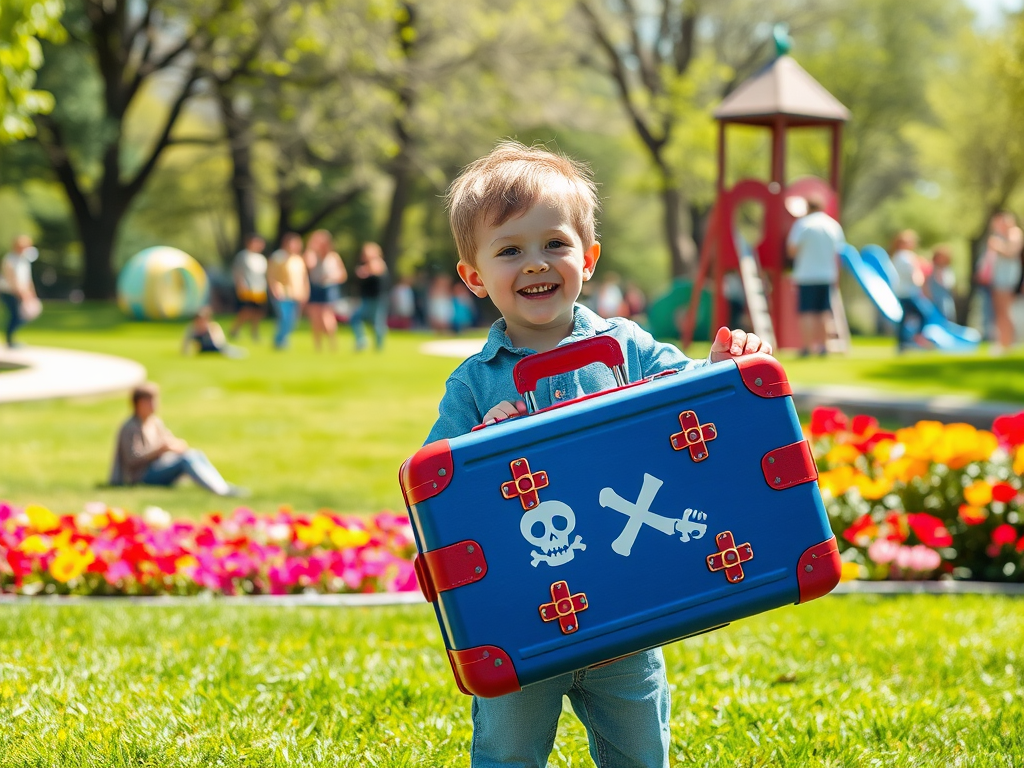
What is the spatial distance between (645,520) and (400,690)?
5.30 feet

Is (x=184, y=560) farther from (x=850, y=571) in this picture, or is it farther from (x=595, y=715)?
(x=595, y=715)

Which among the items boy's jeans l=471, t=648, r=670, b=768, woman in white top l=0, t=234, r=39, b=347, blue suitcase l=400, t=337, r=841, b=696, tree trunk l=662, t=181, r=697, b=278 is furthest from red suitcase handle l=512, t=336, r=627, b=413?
tree trunk l=662, t=181, r=697, b=278

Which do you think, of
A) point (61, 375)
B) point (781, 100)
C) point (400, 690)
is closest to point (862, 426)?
point (400, 690)

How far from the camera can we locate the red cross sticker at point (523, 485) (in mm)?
2156

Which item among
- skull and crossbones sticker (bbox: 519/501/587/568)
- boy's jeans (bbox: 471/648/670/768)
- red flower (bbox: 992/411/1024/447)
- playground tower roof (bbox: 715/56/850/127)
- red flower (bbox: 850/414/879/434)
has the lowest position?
red flower (bbox: 850/414/879/434)

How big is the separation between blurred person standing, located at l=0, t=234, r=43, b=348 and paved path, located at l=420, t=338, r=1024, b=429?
418 inches

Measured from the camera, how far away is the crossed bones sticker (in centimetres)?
219

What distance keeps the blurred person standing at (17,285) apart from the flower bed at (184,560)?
A: 11.3 metres

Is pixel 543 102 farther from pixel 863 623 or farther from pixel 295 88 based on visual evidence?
pixel 863 623

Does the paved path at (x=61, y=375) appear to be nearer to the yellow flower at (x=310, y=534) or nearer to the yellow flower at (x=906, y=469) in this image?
the yellow flower at (x=310, y=534)

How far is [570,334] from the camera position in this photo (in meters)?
2.66

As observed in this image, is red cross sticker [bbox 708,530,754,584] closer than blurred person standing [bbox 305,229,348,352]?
Yes

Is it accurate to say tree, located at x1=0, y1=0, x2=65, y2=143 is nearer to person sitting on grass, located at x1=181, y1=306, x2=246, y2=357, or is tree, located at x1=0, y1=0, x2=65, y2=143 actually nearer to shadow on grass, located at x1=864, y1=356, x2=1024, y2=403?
person sitting on grass, located at x1=181, y1=306, x2=246, y2=357

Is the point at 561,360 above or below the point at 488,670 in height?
above
